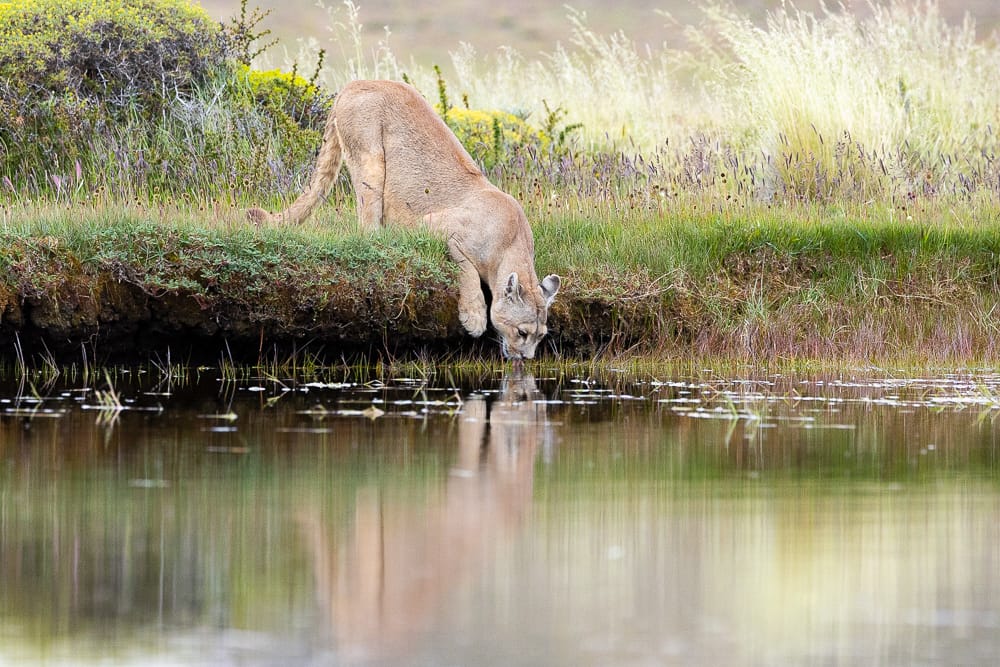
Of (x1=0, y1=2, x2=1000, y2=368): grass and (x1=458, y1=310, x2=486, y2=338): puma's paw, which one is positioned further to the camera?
(x1=458, y1=310, x2=486, y2=338): puma's paw

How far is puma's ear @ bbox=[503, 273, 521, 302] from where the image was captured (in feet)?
36.1

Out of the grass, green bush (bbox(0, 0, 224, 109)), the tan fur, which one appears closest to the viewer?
the grass

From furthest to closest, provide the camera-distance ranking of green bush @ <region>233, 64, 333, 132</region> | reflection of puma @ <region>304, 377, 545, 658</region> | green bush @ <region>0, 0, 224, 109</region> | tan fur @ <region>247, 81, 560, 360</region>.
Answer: green bush @ <region>233, 64, 333, 132</region>, green bush @ <region>0, 0, 224, 109</region>, tan fur @ <region>247, 81, 560, 360</region>, reflection of puma @ <region>304, 377, 545, 658</region>

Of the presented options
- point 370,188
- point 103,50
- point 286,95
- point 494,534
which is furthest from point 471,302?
point 103,50

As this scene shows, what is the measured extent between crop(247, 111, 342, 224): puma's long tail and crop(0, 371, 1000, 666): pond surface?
13.9 feet

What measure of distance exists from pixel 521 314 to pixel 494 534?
6.13 m

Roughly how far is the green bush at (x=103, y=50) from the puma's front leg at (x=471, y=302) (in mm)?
6708

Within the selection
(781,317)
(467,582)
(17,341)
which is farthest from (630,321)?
(467,582)

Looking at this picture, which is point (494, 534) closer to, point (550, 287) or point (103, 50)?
point (550, 287)

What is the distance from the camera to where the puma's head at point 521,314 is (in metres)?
11.1

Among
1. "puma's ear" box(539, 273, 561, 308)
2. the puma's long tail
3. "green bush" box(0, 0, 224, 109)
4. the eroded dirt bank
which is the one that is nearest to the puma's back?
the puma's long tail

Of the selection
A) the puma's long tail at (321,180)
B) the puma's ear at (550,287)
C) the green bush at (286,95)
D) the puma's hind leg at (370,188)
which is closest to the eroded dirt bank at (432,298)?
the puma's ear at (550,287)

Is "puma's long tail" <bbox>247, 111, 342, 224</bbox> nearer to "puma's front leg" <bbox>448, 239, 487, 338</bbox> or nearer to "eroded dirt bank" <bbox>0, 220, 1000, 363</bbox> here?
"eroded dirt bank" <bbox>0, 220, 1000, 363</bbox>

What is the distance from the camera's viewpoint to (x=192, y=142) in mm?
15852
